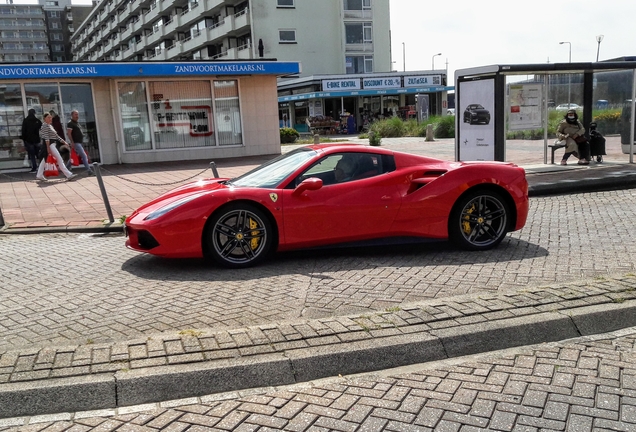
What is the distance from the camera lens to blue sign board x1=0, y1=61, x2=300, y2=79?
16.8 metres

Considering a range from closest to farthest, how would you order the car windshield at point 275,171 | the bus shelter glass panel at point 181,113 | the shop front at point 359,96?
1. the car windshield at point 275,171
2. the bus shelter glass panel at point 181,113
3. the shop front at point 359,96

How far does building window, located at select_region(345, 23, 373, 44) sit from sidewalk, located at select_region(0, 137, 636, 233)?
40.4 meters

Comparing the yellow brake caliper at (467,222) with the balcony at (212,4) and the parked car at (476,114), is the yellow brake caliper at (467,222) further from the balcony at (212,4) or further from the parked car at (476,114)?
the balcony at (212,4)

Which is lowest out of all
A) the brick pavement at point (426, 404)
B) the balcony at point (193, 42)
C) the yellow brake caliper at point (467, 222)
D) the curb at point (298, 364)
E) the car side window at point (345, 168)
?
the brick pavement at point (426, 404)

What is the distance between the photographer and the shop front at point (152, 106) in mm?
17641

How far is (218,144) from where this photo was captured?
794 inches

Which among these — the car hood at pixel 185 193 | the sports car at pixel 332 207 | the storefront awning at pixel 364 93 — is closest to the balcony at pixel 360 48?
the storefront awning at pixel 364 93

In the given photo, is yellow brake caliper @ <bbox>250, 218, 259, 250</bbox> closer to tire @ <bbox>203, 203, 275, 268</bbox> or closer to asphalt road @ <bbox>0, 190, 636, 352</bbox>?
tire @ <bbox>203, 203, 275, 268</bbox>

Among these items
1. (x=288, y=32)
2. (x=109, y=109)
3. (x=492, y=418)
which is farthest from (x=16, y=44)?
(x=492, y=418)

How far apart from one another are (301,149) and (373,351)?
11.7ft

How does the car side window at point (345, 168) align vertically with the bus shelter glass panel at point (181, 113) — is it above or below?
below

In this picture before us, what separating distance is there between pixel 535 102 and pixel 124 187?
10.0m

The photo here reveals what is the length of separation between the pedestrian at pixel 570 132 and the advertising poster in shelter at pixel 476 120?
8.69 feet

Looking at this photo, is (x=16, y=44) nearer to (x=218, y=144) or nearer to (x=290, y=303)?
(x=218, y=144)
